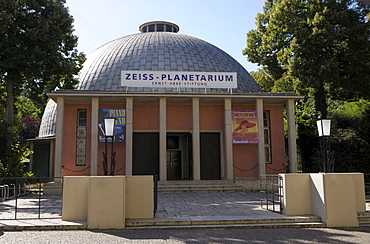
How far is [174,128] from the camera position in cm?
2039

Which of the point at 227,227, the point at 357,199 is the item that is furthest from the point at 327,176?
the point at 227,227

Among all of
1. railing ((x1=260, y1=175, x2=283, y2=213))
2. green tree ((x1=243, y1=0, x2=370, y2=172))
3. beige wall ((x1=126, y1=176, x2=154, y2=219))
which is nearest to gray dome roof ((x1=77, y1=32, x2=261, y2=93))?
green tree ((x1=243, y1=0, x2=370, y2=172))

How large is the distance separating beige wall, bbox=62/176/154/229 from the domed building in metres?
8.59

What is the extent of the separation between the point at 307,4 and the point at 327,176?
54.9 feet

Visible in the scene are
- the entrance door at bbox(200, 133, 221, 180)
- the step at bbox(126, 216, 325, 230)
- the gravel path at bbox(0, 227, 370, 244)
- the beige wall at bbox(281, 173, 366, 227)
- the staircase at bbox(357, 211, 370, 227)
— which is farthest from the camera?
the entrance door at bbox(200, 133, 221, 180)

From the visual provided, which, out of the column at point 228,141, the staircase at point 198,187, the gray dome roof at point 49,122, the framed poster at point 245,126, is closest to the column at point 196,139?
the staircase at point 198,187

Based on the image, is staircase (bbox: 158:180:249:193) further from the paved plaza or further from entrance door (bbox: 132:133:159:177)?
the paved plaza

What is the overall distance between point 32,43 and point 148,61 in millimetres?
7704

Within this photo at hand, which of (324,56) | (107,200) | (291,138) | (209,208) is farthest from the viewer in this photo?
(324,56)

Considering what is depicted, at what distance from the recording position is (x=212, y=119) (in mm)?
20828

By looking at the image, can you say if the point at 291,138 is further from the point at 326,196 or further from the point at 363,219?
the point at 326,196

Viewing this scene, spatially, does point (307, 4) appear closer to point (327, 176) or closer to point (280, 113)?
point (280, 113)

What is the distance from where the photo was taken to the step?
9094 millimetres

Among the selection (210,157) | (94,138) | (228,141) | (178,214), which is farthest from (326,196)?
A: (94,138)
